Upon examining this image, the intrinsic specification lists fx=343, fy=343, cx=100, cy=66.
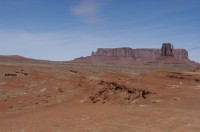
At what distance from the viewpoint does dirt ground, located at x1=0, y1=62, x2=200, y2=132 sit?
40.8 feet

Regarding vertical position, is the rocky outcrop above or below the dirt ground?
above

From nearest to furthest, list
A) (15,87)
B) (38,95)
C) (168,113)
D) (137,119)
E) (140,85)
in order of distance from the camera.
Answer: (137,119)
(168,113)
(140,85)
(38,95)
(15,87)

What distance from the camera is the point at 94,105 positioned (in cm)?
1920

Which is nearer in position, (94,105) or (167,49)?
(94,105)

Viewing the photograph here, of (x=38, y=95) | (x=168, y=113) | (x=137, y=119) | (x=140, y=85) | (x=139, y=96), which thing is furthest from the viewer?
(x=38, y=95)

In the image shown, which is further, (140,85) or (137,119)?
(140,85)

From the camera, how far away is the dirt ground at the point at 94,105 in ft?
40.8

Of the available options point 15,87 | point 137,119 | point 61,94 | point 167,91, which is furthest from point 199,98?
point 15,87

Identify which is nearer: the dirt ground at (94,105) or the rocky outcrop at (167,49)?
the dirt ground at (94,105)

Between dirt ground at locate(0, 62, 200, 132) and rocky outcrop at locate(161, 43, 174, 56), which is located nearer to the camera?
dirt ground at locate(0, 62, 200, 132)

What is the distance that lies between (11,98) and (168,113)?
12670 millimetres

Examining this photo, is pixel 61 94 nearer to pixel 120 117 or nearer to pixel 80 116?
pixel 80 116

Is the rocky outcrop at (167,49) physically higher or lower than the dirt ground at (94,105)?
higher

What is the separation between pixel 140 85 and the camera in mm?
22266
